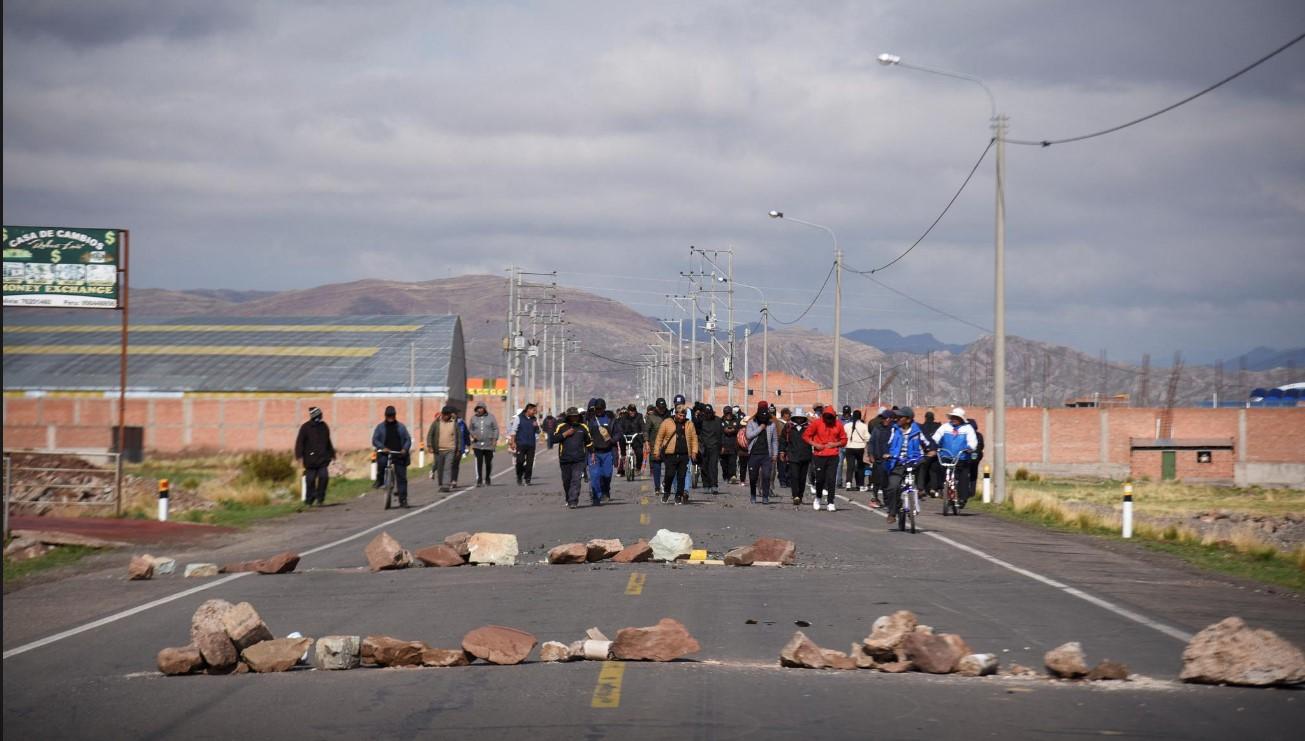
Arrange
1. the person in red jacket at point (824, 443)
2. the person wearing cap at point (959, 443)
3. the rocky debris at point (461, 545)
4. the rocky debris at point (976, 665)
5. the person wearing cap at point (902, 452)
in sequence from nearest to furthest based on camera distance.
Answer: the rocky debris at point (976, 665) → the rocky debris at point (461, 545) → the person wearing cap at point (902, 452) → the person in red jacket at point (824, 443) → the person wearing cap at point (959, 443)

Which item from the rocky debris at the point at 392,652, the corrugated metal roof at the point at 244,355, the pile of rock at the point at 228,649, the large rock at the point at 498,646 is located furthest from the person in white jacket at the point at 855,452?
the corrugated metal roof at the point at 244,355

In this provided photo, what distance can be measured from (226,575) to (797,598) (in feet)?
23.4

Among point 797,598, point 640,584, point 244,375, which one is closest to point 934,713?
point 797,598

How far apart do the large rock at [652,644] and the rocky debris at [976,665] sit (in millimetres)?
1904

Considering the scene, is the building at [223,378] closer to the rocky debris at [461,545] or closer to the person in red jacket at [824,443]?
the person in red jacket at [824,443]

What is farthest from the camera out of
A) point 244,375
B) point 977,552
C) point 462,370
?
point 462,370

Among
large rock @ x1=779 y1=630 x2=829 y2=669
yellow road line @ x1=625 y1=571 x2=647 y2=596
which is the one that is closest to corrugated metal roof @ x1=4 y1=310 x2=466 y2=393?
yellow road line @ x1=625 y1=571 x2=647 y2=596

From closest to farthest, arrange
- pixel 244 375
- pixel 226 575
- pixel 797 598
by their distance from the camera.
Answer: pixel 797 598 → pixel 226 575 → pixel 244 375

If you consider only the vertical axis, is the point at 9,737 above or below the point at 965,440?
below

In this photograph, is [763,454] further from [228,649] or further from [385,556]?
[228,649]

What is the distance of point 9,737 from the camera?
797cm

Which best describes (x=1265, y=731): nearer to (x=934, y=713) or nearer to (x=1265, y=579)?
(x=934, y=713)

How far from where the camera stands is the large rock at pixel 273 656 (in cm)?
997

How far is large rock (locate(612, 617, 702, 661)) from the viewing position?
10.1 metres
